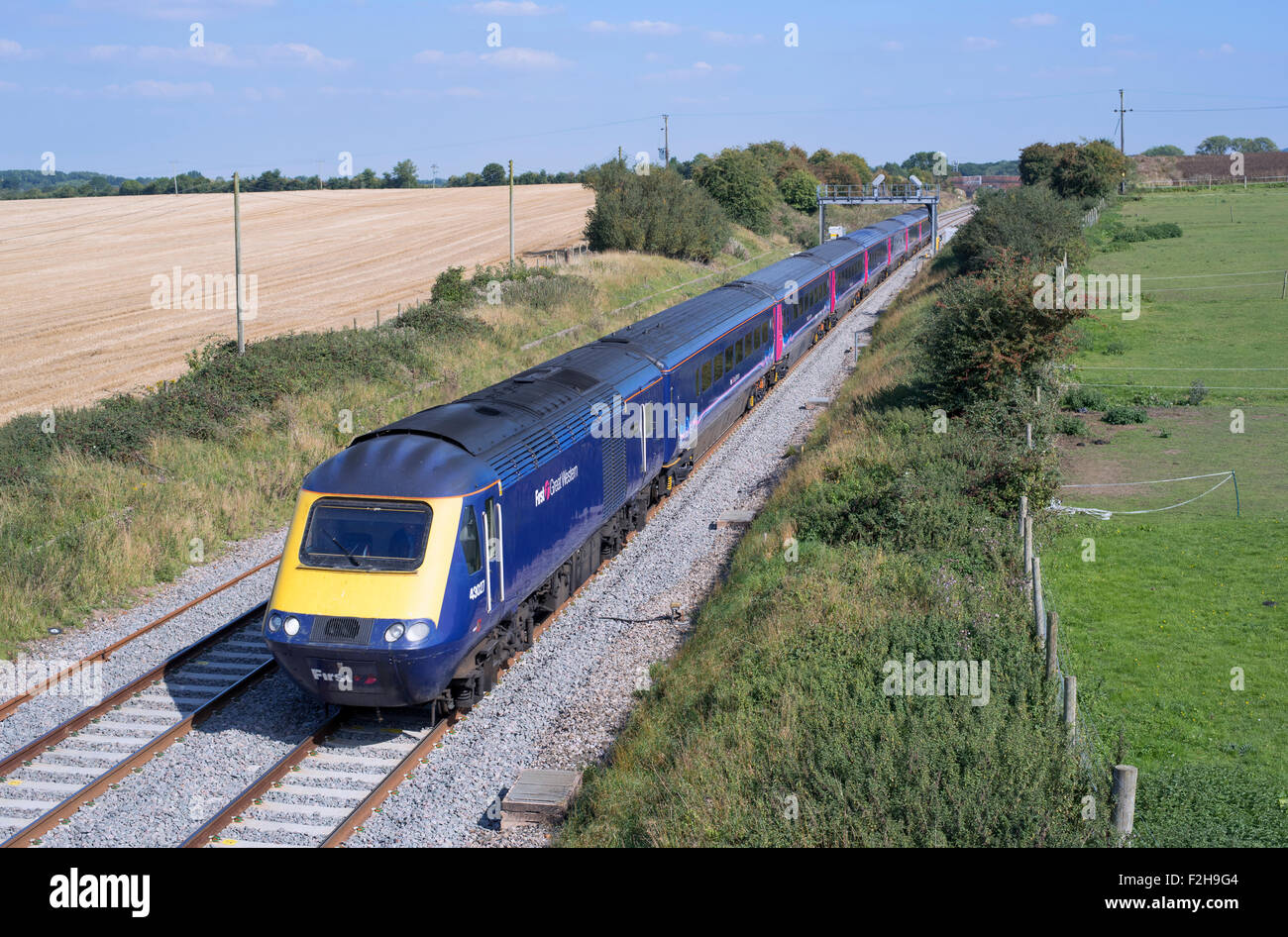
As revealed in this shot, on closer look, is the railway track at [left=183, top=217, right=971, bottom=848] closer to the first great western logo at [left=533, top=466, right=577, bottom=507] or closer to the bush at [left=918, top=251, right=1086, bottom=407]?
the first great western logo at [left=533, top=466, right=577, bottom=507]

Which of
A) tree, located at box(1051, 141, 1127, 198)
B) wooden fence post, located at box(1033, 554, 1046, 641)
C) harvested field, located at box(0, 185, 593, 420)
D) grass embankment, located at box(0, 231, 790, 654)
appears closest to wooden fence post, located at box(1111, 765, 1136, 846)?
wooden fence post, located at box(1033, 554, 1046, 641)

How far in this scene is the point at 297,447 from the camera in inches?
893

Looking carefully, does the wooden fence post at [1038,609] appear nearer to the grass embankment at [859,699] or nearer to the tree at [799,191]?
the grass embankment at [859,699]

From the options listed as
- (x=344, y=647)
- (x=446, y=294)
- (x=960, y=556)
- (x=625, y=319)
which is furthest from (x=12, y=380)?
(x=960, y=556)

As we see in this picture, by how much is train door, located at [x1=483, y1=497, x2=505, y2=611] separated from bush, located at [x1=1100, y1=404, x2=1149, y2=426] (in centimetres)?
1974

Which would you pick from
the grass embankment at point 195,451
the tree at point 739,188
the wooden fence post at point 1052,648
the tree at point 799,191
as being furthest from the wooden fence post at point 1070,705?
the tree at point 799,191

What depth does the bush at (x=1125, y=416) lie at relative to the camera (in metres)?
26.6

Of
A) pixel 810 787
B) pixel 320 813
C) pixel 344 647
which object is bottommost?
pixel 320 813

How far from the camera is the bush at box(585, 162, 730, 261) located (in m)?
56.9

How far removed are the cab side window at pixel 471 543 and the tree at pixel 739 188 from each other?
6666cm

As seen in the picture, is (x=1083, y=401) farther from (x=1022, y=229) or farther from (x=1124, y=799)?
(x=1124, y=799)

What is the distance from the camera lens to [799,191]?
308 ft
